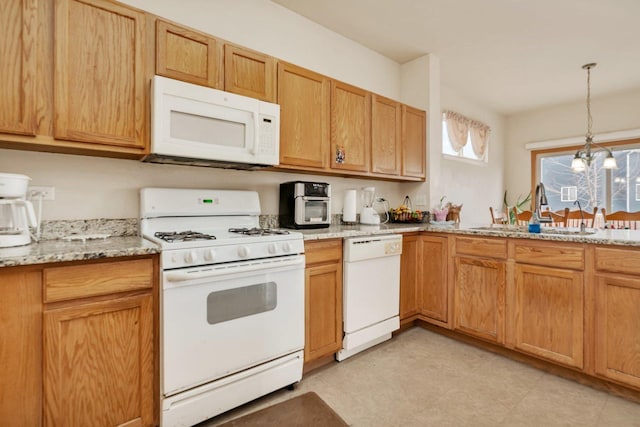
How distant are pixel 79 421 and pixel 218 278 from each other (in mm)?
764

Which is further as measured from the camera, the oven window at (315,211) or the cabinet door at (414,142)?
the cabinet door at (414,142)

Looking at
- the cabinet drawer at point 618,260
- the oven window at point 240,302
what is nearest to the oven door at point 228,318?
the oven window at point 240,302

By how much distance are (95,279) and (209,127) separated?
3.19ft

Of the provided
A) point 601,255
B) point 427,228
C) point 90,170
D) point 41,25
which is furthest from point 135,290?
point 601,255

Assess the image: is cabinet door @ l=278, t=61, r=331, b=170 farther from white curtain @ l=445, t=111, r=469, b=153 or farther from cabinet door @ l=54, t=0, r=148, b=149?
white curtain @ l=445, t=111, r=469, b=153

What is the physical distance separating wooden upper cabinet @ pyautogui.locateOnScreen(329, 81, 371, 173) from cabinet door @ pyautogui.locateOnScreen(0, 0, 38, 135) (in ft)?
5.83

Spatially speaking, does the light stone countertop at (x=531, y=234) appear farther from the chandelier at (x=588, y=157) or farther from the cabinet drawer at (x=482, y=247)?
the chandelier at (x=588, y=157)

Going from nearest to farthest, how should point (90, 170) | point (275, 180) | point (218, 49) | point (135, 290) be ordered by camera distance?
point (135, 290) → point (90, 170) → point (218, 49) → point (275, 180)

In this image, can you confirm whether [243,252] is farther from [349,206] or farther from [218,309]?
[349,206]

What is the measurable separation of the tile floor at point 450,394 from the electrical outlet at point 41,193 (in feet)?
4.72

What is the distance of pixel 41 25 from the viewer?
1.45m

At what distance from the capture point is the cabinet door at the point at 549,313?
6.52 feet

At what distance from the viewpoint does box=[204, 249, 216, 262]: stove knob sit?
1.55m

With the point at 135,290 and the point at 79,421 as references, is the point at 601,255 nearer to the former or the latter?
the point at 135,290
